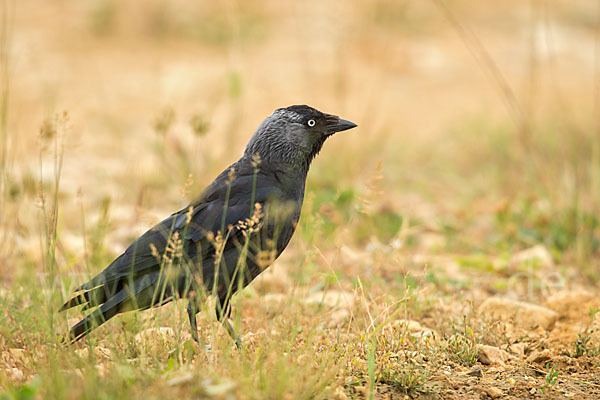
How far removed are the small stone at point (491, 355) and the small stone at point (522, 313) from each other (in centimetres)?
35

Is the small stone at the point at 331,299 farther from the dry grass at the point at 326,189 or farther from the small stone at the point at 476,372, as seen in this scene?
the small stone at the point at 476,372

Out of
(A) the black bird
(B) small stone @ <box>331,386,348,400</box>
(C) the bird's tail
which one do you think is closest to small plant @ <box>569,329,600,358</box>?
(B) small stone @ <box>331,386,348,400</box>

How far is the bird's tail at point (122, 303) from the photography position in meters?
2.89

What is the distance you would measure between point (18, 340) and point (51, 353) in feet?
2.96

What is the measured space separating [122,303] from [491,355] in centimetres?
167

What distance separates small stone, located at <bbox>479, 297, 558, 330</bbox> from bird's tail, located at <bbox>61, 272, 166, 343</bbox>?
1699mm

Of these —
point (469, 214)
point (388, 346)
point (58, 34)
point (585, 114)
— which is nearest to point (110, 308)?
point (388, 346)

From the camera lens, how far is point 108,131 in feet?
25.4

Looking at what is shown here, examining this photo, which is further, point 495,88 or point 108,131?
point 495,88

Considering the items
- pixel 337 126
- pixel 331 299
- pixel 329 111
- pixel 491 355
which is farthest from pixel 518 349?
pixel 329 111

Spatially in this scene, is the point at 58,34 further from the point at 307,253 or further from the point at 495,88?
the point at 307,253

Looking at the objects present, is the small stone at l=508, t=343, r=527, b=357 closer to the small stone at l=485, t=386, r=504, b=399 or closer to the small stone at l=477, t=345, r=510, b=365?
the small stone at l=477, t=345, r=510, b=365

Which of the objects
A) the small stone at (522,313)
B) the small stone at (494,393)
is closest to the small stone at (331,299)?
the small stone at (522,313)

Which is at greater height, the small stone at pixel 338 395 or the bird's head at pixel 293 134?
the bird's head at pixel 293 134
